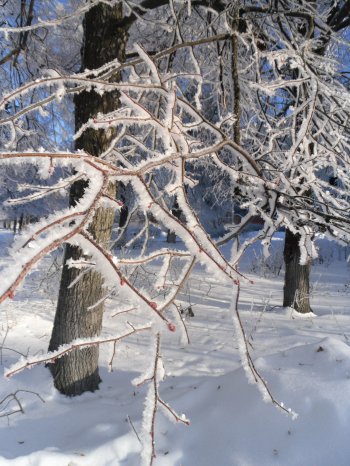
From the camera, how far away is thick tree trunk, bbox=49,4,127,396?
3232 mm

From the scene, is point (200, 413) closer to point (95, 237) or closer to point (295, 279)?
point (95, 237)

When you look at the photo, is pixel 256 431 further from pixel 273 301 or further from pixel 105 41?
pixel 273 301

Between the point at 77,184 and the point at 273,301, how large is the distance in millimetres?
5331

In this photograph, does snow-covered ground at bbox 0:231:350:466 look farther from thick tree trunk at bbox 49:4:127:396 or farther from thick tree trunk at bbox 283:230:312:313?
thick tree trunk at bbox 283:230:312:313

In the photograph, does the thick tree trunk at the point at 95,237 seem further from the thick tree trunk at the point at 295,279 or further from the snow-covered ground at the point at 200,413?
the thick tree trunk at the point at 295,279

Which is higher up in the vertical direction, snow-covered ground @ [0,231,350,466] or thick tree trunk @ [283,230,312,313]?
thick tree trunk @ [283,230,312,313]

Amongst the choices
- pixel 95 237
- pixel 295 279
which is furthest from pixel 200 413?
pixel 295 279

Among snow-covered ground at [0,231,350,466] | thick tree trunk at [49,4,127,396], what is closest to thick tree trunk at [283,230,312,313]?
snow-covered ground at [0,231,350,466]

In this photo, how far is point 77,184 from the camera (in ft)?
10.9

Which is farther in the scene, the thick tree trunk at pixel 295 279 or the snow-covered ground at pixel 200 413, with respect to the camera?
the thick tree trunk at pixel 295 279

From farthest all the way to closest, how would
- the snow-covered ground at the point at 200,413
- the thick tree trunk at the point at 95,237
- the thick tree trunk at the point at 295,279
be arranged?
the thick tree trunk at the point at 295,279
the thick tree trunk at the point at 95,237
the snow-covered ground at the point at 200,413

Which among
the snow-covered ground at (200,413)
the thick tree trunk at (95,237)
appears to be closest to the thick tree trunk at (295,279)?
the snow-covered ground at (200,413)

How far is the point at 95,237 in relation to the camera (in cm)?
324

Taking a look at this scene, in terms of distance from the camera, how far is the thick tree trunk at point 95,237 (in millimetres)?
3232
